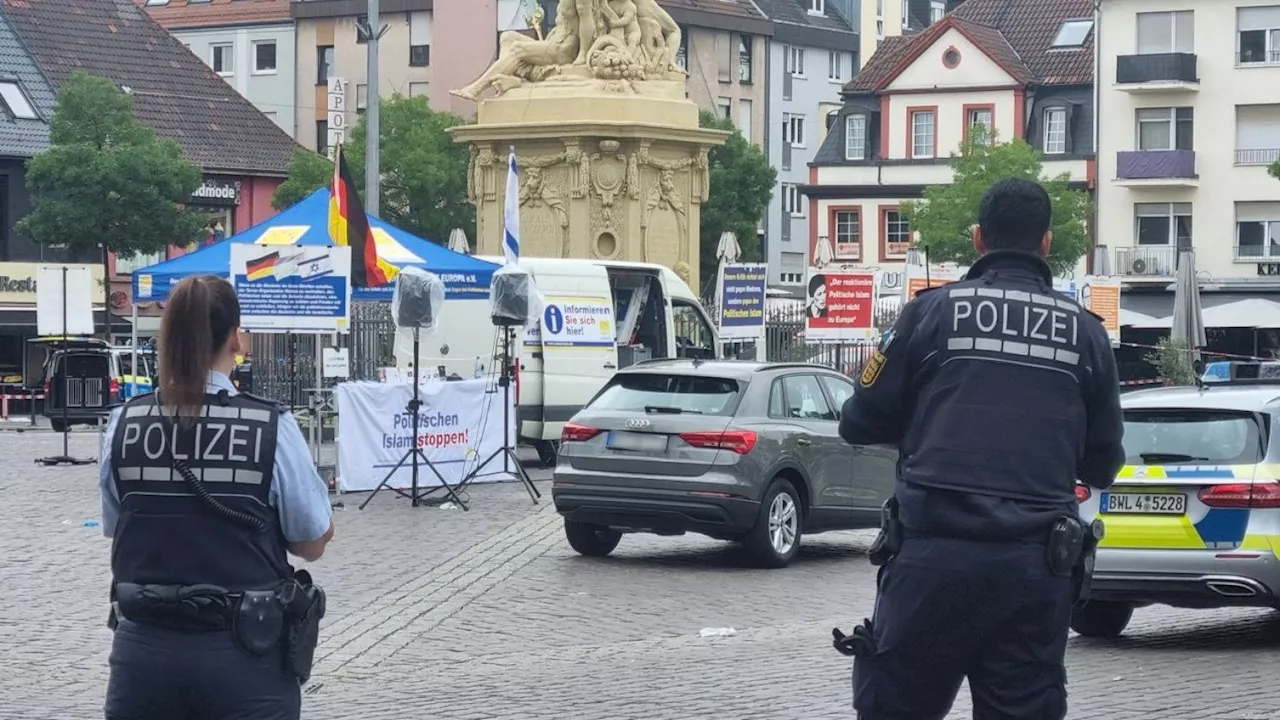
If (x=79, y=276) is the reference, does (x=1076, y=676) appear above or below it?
below

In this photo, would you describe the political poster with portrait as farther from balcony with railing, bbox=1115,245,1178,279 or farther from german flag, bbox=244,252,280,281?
balcony with railing, bbox=1115,245,1178,279

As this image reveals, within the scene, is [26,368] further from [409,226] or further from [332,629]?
[332,629]

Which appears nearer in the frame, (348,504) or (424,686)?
(424,686)

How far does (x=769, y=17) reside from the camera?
297 ft

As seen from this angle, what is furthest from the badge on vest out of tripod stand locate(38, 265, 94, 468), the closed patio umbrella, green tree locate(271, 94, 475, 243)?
green tree locate(271, 94, 475, 243)

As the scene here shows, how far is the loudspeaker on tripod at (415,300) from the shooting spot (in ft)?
69.7

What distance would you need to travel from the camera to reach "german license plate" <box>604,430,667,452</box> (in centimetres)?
1639

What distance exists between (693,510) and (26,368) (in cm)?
3921

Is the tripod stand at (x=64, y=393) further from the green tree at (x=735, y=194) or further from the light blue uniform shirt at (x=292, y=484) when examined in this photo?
the green tree at (x=735, y=194)

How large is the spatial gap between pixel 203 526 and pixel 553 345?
19.9m

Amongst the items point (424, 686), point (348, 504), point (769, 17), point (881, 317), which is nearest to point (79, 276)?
point (348, 504)

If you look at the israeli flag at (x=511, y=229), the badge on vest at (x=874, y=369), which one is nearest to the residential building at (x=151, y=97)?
the israeli flag at (x=511, y=229)

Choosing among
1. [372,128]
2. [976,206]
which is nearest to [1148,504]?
[372,128]

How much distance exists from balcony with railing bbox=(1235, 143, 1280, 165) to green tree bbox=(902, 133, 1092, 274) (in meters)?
4.64
